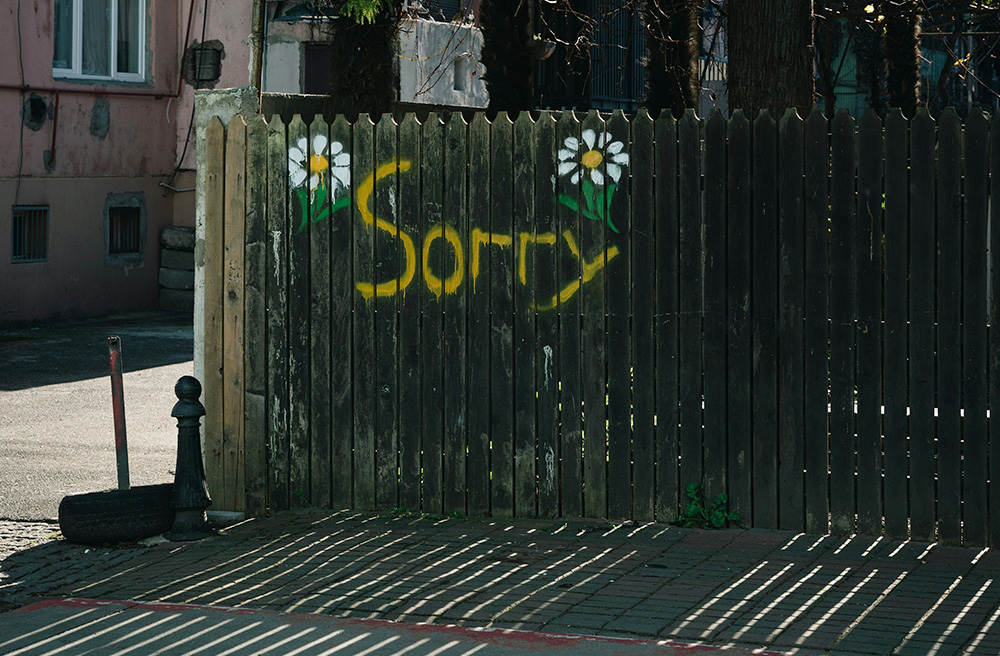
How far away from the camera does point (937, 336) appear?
21.2ft

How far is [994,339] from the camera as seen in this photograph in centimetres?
636

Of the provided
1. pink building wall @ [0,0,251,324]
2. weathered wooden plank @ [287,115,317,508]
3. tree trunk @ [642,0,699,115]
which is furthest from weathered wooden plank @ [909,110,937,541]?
pink building wall @ [0,0,251,324]

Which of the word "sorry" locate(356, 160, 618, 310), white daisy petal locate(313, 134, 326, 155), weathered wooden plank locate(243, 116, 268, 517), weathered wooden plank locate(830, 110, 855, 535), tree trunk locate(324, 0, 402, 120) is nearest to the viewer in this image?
weathered wooden plank locate(830, 110, 855, 535)

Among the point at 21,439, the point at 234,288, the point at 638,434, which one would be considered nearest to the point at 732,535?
the point at 638,434

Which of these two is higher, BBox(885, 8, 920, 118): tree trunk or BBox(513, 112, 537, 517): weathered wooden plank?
BBox(885, 8, 920, 118): tree trunk

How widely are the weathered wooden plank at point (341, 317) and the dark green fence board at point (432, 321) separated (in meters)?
0.42

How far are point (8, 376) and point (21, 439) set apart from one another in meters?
3.55

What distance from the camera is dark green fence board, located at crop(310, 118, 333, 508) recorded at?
7355 millimetres

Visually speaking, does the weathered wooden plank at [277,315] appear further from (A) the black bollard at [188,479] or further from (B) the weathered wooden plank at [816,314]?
(B) the weathered wooden plank at [816,314]

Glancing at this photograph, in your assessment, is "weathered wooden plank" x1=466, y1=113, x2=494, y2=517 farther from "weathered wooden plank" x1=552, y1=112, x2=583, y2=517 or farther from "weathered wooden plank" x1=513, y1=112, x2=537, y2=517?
"weathered wooden plank" x1=552, y1=112, x2=583, y2=517

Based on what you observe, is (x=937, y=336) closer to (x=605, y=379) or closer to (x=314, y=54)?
(x=605, y=379)

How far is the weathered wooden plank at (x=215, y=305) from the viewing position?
748 centimetres

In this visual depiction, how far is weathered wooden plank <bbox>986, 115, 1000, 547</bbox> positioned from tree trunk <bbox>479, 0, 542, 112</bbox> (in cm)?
844

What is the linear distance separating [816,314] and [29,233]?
45.9 ft
